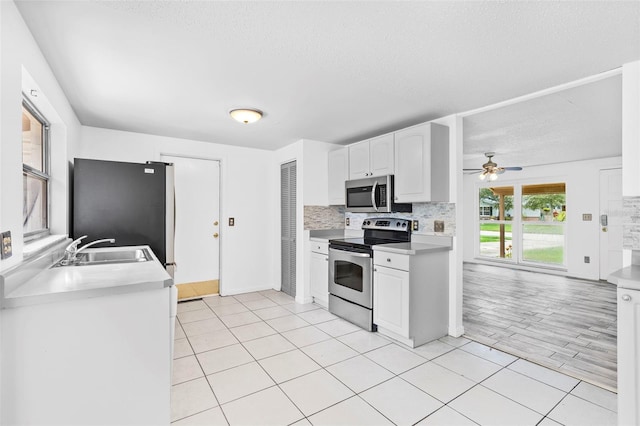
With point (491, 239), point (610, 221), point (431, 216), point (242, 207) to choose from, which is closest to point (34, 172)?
point (242, 207)

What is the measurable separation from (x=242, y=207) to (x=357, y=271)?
2.12 metres

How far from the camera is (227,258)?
14.6 feet

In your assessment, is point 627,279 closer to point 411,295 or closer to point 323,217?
point 411,295

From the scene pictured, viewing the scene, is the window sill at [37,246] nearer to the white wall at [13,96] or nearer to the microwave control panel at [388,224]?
the white wall at [13,96]

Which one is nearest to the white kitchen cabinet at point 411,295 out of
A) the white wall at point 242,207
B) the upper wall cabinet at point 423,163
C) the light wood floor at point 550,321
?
the light wood floor at point 550,321

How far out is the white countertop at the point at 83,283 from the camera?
124 centimetres

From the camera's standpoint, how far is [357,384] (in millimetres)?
2182

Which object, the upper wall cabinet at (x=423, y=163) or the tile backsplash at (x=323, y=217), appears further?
the tile backsplash at (x=323, y=217)

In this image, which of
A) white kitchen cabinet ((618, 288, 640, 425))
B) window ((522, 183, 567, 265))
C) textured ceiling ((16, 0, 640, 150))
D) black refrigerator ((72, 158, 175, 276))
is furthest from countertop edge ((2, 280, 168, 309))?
window ((522, 183, 567, 265))

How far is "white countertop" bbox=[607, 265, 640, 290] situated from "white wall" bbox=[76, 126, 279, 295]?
3.84m

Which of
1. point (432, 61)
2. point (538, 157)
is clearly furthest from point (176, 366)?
point (538, 157)

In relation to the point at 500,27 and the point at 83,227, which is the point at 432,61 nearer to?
the point at 500,27

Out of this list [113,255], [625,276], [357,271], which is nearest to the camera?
[625,276]

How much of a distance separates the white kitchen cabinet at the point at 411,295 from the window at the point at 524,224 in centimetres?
455
